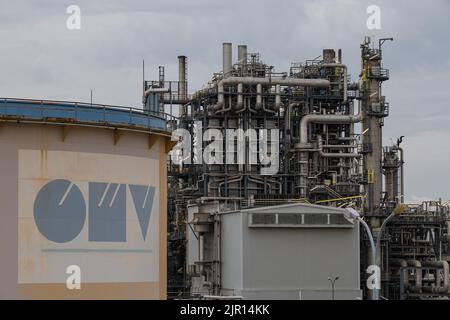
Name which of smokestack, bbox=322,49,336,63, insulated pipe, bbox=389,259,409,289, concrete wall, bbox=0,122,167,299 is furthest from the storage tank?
smokestack, bbox=322,49,336,63

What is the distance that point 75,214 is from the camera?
32438mm

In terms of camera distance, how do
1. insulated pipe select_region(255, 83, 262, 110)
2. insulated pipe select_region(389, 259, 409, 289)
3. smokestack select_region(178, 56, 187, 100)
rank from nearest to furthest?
1. insulated pipe select_region(389, 259, 409, 289)
2. insulated pipe select_region(255, 83, 262, 110)
3. smokestack select_region(178, 56, 187, 100)

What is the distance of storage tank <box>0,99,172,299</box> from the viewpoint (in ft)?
105

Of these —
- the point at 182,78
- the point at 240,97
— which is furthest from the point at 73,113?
the point at 182,78

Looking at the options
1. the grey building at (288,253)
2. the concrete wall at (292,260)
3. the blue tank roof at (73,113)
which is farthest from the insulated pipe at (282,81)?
the blue tank roof at (73,113)

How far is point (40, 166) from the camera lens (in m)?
32.4

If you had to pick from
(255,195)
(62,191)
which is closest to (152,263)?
(62,191)

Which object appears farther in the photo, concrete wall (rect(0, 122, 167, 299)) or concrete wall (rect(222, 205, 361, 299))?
concrete wall (rect(222, 205, 361, 299))

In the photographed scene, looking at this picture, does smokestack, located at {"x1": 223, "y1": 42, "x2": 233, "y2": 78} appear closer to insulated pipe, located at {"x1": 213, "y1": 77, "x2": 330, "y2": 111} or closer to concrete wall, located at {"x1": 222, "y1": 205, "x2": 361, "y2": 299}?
insulated pipe, located at {"x1": 213, "y1": 77, "x2": 330, "y2": 111}

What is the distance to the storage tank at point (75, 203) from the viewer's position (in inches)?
1257

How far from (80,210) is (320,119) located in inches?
Answer: 1595

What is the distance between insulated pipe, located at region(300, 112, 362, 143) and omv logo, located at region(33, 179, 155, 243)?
37.6m

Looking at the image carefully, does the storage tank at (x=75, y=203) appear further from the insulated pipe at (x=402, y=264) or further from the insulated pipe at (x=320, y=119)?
the insulated pipe at (x=402, y=264)
